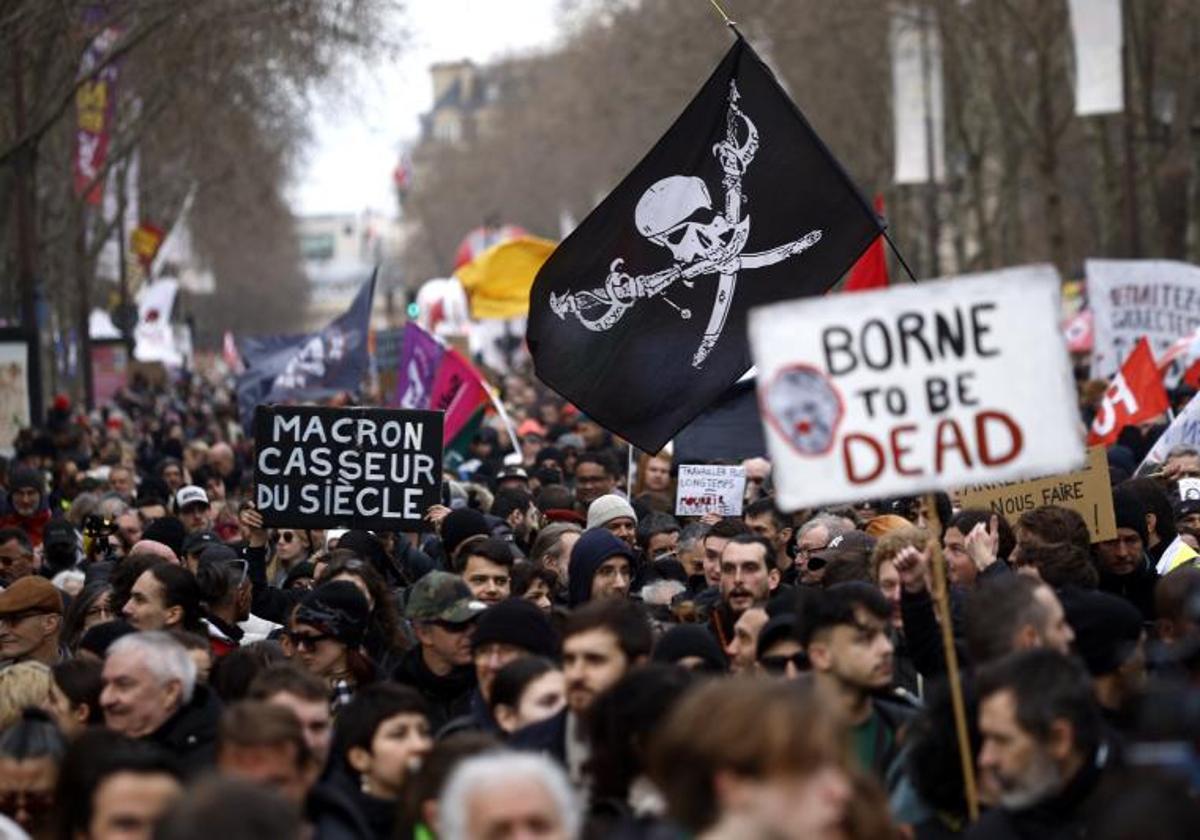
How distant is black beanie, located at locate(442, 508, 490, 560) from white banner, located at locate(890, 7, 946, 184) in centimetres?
2790

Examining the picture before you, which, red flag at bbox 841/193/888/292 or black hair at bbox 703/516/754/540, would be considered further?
red flag at bbox 841/193/888/292

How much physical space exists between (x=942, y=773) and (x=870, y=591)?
3.43 feet

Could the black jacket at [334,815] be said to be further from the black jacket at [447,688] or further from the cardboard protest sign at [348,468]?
the cardboard protest sign at [348,468]

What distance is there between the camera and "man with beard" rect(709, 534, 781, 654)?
9844 millimetres

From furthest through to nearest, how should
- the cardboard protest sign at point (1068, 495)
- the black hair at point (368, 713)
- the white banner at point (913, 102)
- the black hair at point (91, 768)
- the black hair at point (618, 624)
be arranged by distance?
the white banner at point (913, 102) → the cardboard protest sign at point (1068, 495) → the black hair at point (618, 624) → the black hair at point (368, 713) → the black hair at point (91, 768)

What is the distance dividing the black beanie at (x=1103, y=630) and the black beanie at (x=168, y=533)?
608 centimetres

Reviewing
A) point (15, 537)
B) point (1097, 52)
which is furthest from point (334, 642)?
point (1097, 52)

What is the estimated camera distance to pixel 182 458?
24.3 metres

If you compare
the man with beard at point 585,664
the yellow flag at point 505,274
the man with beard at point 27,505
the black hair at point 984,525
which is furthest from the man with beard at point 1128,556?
the yellow flag at point 505,274

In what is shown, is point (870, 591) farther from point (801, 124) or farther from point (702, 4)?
point (702, 4)

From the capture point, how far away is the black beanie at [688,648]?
8227 mm

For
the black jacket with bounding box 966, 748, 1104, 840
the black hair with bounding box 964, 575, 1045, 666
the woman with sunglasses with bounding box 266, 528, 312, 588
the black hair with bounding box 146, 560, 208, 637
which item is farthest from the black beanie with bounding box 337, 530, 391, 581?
the black jacket with bounding box 966, 748, 1104, 840

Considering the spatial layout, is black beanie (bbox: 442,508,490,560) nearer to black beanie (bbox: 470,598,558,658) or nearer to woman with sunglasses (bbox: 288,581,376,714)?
woman with sunglasses (bbox: 288,581,376,714)

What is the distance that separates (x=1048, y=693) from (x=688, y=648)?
1949 mm
